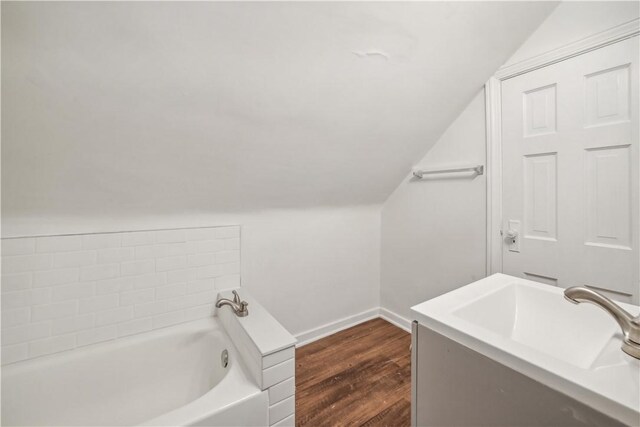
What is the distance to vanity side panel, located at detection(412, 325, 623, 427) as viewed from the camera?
65 cm

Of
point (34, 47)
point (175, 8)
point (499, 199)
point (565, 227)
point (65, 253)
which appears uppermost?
point (175, 8)

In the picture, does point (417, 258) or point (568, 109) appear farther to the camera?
point (417, 258)

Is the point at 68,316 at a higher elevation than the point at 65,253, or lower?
lower

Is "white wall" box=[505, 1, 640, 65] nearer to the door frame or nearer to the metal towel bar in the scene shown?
the door frame

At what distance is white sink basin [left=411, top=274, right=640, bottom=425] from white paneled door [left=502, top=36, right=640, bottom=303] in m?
0.48

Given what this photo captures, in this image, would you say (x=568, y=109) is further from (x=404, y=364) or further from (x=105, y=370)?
(x=105, y=370)

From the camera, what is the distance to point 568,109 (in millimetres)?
1423

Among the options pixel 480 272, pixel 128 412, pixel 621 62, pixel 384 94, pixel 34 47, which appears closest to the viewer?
pixel 34 47

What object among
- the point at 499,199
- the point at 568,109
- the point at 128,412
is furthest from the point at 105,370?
the point at 568,109

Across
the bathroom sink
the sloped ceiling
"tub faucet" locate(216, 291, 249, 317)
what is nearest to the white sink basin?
the bathroom sink

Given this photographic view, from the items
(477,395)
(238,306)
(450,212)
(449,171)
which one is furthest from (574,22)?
(238,306)

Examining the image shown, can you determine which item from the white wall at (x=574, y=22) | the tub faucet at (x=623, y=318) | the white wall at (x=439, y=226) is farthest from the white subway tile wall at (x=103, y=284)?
the white wall at (x=574, y=22)

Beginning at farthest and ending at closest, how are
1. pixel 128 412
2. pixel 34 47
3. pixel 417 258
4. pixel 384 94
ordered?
pixel 417 258
pixel 384 94
pixel 128 412
pixel 34 47

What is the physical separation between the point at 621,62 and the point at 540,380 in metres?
1.54
